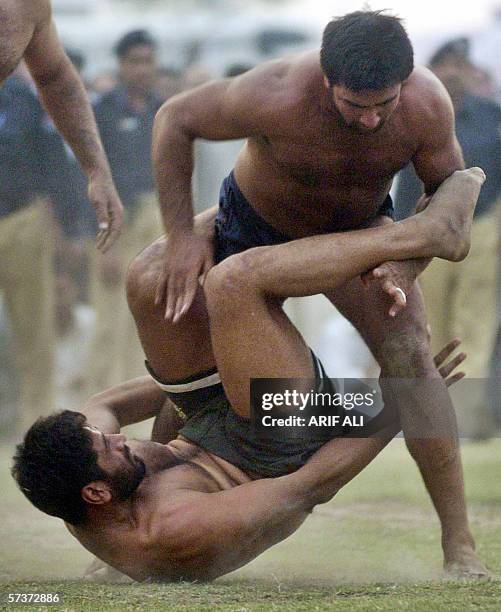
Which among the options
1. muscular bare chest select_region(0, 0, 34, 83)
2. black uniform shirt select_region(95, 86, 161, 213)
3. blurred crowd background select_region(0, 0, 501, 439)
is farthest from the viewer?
black uniform shirt select_region(95, 86, 161, 213)

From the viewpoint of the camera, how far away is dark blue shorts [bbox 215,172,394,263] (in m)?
3.49

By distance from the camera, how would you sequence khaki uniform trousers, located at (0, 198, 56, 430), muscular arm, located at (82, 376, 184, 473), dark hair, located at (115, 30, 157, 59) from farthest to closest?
khaki uniform trousers, located at (0, 198, 56, 430), dark hair, located at (115, 30, 157, 59), muscular arm, located at (82, 376, 184, 473)

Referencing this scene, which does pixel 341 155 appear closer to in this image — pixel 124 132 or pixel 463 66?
pixel 463 66

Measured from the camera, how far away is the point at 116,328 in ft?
19.0

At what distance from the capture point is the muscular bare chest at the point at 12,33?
3.51m

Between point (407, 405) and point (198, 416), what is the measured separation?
627 mm

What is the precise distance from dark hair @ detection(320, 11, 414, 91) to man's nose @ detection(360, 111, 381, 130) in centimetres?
7

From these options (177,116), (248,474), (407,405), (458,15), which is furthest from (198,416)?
(458,15)

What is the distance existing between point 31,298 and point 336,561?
2.54 m

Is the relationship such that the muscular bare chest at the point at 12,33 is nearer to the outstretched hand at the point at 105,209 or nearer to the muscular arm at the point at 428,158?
the outstretched hand at the point at 105,209

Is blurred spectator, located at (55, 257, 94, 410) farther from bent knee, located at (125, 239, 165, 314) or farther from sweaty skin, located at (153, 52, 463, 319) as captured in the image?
sweaty skin, located at (153, 52, 463, 319)

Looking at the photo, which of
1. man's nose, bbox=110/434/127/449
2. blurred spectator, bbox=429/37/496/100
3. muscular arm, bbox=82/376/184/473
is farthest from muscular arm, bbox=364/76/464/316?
blurred spectator, bbox=429/37/496/100

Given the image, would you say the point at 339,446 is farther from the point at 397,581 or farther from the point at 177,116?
the point at 177,116

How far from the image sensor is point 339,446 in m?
3.24
